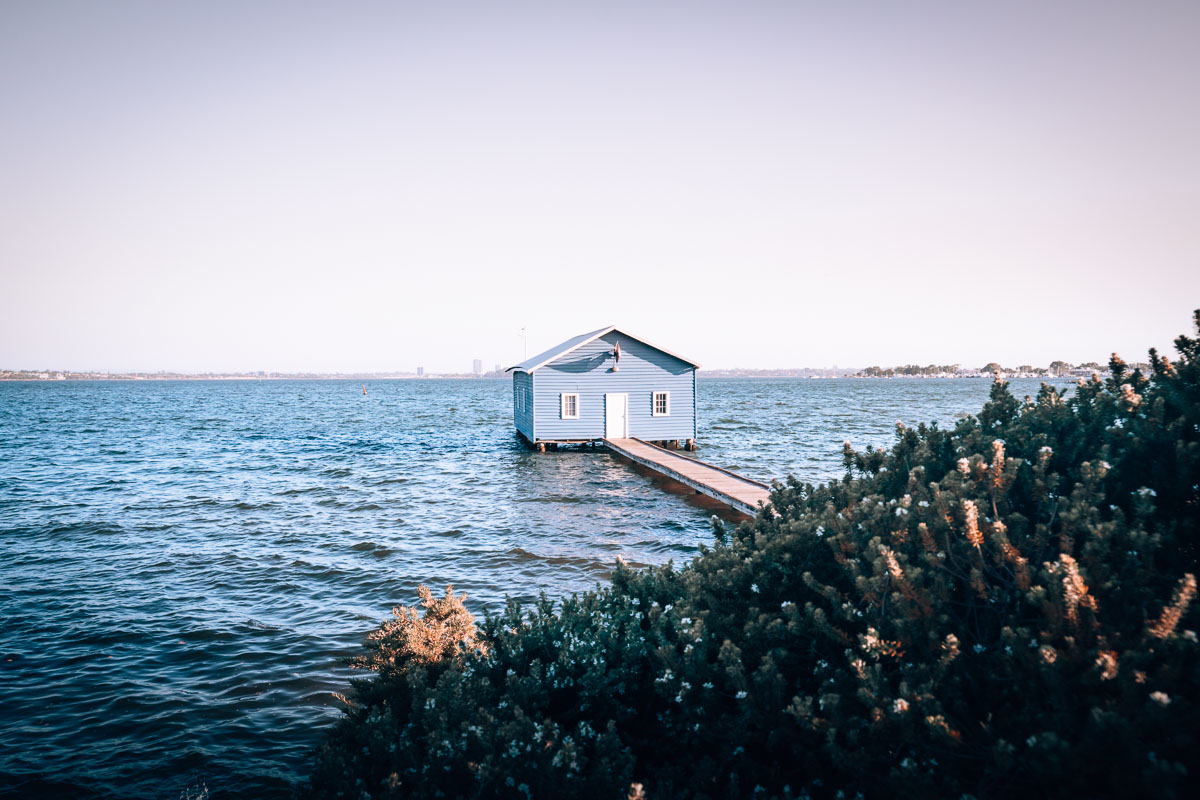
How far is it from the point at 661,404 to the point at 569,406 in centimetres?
485

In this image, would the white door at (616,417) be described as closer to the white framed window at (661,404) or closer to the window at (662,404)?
the white framed window at (661,404)

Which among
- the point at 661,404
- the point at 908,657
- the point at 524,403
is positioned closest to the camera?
the point at 908,657

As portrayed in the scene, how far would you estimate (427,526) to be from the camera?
18.6 meters

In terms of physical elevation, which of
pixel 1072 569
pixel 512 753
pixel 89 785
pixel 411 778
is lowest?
pixel 89 785

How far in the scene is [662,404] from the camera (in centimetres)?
3350

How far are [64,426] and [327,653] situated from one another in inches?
2381

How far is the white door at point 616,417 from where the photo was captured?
32844 millimetres

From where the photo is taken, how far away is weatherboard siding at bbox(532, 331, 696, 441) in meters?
32.0

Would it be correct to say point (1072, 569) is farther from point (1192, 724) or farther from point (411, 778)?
point (411, 778)

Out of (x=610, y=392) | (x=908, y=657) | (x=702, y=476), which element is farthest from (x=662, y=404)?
(x=908, y=657)

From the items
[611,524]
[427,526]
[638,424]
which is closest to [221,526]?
[427,526]

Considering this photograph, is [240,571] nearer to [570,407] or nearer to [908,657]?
[908,657]

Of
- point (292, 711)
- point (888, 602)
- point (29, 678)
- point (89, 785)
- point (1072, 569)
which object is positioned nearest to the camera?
point (1072, 569)

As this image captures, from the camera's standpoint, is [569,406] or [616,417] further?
[616,417]
